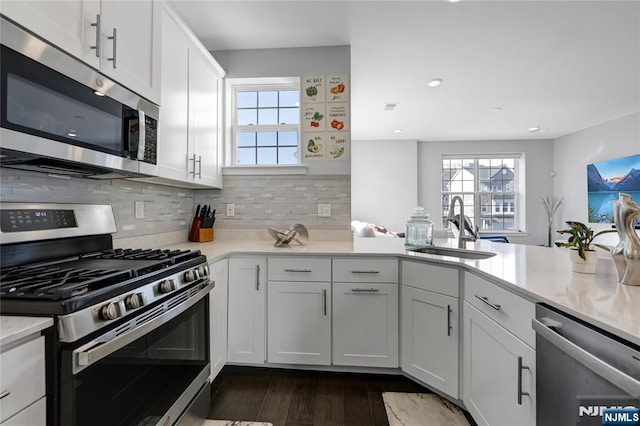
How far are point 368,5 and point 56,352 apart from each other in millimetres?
2477

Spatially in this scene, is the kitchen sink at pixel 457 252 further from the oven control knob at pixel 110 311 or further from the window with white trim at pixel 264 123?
the oven control knob at pixel 110 311

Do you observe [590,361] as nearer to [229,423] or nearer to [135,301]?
[135,301]

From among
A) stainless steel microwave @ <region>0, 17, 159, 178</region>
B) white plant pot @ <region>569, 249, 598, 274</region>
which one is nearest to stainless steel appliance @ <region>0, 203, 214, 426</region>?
stainless steel microwave @ <region>0, 17, 159, 178</region>

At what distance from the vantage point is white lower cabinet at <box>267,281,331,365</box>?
193 cm

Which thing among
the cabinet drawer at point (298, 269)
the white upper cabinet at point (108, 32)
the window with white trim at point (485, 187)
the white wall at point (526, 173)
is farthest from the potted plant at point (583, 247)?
the window with white trim at point (485, 187)

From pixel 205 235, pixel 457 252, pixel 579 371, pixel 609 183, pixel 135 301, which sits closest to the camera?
pixel 579 371

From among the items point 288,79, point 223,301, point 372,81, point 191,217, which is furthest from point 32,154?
point 372,81

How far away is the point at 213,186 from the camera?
2408mm

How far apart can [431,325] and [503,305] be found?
0.59 metres

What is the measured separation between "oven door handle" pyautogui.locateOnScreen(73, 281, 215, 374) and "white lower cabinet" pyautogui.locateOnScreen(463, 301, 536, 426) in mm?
1337

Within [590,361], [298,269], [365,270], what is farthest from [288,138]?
[590,361]

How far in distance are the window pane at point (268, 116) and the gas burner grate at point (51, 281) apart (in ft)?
6.55

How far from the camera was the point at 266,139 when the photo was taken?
2744 millimetres

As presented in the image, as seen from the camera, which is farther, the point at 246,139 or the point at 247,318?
the point at 246,139
